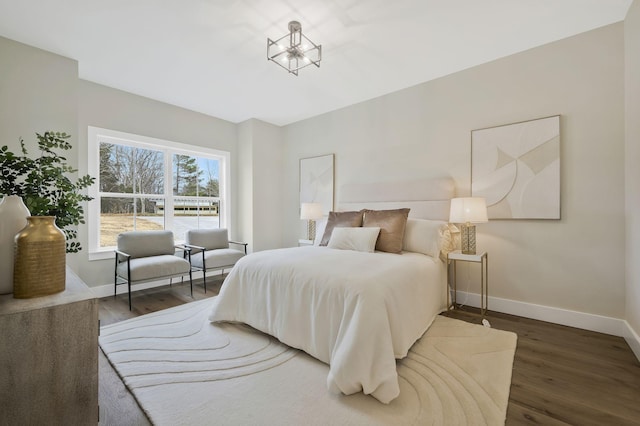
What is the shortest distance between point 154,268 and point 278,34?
290cm

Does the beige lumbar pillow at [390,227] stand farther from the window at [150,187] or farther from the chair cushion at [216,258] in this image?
the window at [150,187]

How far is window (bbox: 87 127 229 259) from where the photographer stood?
3.68 meters

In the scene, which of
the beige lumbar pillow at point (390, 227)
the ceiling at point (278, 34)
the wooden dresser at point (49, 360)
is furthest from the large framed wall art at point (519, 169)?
the wooden dresser at point (49, 360)

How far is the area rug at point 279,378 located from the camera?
1.48 m

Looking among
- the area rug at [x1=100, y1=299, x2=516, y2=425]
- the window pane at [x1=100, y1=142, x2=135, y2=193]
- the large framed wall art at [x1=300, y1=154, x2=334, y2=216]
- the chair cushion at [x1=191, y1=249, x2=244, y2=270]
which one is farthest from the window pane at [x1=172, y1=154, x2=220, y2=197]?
the area rug at [x1=100, y1=299, x2=516, y2=425]

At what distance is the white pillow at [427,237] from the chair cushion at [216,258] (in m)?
2.46

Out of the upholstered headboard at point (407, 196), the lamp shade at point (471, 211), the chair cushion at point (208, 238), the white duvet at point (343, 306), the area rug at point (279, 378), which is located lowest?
the area rug at point (279, 378)

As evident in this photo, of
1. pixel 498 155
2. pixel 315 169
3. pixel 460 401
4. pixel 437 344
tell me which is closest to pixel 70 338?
pixel 460 401

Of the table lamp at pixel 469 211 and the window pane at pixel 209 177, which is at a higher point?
the window pane at pixel 209 177

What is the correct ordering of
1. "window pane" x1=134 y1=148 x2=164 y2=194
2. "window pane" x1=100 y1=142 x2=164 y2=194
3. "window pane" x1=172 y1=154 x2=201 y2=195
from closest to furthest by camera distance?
"window pane" x1=100 y1=142 x2=164 y2=194, "window pane" x1=134 y1=148 x2=164 y2=194, "window pane" x1=172 y1=154 x2=201 y2=195

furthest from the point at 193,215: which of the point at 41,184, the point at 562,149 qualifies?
the point at 562,149

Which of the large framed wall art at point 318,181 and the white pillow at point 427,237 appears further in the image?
the large framed wall art at point 318,181

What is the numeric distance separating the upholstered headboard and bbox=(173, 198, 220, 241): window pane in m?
2.31

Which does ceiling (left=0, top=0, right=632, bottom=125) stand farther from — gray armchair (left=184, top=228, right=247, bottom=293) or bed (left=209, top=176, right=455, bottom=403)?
gray armchair (left=184, top=228, right=247, bottom=293)
